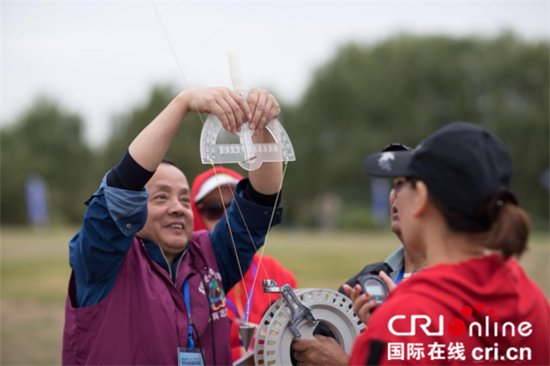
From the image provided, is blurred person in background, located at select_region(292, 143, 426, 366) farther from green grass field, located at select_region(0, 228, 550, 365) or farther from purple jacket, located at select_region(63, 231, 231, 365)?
green grass field, located at select_region(0, 228, 550, 365)

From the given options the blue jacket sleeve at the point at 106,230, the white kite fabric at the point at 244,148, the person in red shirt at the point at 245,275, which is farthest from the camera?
the person in red shirt at the point at 245,275

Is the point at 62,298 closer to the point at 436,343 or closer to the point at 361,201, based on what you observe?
the point at 436,343

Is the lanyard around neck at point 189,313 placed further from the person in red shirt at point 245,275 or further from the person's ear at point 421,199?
the person's ear at point 421,199

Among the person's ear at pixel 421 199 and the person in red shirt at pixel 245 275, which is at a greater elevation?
the person's ear at pixel 421 199

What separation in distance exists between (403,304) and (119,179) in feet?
5.41

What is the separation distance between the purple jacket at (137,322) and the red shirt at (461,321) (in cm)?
143

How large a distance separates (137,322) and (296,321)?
100 centimetres

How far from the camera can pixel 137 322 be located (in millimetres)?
3102

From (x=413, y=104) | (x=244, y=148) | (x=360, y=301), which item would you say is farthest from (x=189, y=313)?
(x=413, y=104)

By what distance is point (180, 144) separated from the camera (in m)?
41.7

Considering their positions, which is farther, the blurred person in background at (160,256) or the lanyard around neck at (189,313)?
the lanyard around neck at (189,313)

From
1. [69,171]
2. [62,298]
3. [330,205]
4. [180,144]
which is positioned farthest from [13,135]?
[62,298]

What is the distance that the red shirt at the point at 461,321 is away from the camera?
6.32 ft
